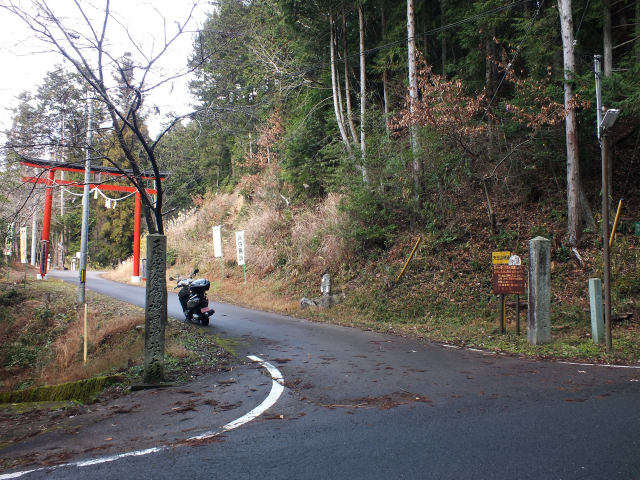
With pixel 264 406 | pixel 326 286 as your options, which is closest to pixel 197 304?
pixel 326 286

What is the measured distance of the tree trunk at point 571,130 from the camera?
12461 mm

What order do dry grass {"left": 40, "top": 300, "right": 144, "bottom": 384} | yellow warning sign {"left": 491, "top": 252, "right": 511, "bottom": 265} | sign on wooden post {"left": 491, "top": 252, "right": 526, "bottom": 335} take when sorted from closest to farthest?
dry grass {"left": 40, "top": 300, "right": 144, "bottom": 384} < sign on wooden post {"left": 491, "top": 252, "right": 526, "bottom": 335} < yellow warning sign {"left": 491, "top": 252, "right": 511, "bottom": 265}

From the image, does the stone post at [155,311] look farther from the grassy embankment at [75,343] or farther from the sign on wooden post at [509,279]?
the sign on wooden post at [509,279]

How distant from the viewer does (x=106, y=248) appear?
160ft

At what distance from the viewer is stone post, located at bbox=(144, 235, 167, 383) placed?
663 centimetres

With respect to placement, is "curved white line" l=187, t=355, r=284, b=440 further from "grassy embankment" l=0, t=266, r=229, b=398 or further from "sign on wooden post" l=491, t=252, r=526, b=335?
"sign on wooden post" l=491, t=252, r=526, b=335

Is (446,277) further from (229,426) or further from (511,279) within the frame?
(229,426)

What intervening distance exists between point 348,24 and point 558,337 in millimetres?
16941

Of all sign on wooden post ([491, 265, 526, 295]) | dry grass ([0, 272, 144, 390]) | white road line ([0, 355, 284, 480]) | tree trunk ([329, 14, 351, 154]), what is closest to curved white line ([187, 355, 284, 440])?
white road line ([0, 355, 284, 480])

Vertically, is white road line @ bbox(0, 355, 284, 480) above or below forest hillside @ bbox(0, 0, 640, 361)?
below

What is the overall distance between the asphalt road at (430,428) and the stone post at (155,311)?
6.57 ft

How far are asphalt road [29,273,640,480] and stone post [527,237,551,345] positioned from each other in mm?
1633

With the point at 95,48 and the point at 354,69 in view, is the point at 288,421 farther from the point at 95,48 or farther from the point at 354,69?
the point at 354,69

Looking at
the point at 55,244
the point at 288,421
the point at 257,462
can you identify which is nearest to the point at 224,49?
the point at 288,421
